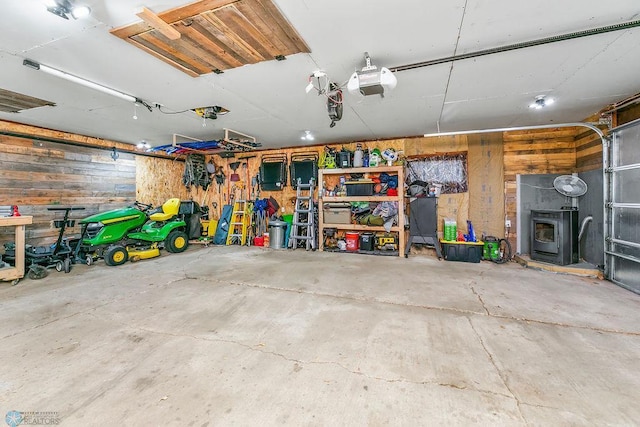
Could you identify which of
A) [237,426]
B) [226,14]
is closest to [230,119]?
[226,14]

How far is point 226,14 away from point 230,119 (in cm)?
262

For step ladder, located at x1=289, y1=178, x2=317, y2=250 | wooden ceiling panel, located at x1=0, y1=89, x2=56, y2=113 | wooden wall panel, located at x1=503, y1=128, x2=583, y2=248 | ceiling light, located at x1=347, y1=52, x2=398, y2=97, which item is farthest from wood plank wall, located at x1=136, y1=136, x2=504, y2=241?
ceiling light, located at x1=347, y1=52, x2=398, y2=97

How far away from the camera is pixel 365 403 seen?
144cm

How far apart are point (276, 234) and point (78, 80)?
4267 mm

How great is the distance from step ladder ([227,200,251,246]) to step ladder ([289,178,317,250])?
133cm

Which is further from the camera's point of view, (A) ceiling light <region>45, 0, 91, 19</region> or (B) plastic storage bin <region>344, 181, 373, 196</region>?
(B) plastic storage bin <region>344, 181, 373, 196</region>

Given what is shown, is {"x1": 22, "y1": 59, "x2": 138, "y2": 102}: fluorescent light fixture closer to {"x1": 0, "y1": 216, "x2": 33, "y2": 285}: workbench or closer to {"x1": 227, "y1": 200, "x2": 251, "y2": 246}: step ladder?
{"x1": 0, "y1": 216, "x2": 33, "y2": 285}: workbench

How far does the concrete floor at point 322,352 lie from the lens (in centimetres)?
140

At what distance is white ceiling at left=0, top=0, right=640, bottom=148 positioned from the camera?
1838 millimetres

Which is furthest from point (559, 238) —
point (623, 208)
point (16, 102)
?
point (16, 102)

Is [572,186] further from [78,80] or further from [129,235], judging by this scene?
[129,235]

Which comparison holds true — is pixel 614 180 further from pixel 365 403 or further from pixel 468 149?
pixel 365 403

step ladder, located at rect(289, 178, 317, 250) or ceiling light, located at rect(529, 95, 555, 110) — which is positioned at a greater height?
ceiling light, located at rect(529, 95, 555, 110)

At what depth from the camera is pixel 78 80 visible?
2764 mm
